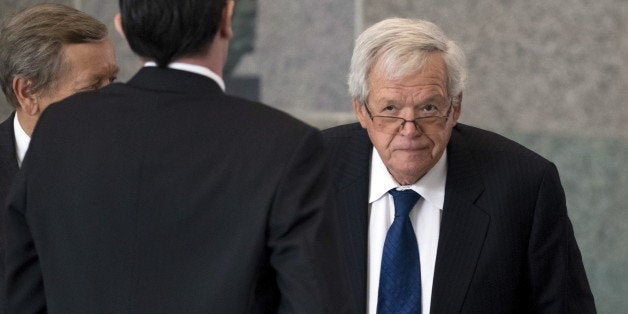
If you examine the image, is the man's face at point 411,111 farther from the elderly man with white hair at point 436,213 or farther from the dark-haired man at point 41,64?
the dark-haired man at point 41,64

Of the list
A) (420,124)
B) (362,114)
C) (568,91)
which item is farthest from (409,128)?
(568,91)

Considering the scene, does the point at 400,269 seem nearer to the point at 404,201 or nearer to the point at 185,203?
the point at 404,201

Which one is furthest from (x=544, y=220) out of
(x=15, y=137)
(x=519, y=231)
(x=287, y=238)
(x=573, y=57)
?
(x=573, y=57)

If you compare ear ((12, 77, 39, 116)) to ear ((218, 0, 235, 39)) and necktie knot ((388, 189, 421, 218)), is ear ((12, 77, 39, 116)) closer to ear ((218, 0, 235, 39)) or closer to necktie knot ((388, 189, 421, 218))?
necktie knot ((388, 189, 421, 218))

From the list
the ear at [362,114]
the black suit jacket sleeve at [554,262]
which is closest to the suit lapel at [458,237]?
the black suit jacket sleeve at [554,262]

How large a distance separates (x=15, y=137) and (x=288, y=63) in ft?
7.18

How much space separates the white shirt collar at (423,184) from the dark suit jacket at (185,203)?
2.82 feet

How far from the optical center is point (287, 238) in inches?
77.0

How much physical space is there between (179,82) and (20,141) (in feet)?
3.62

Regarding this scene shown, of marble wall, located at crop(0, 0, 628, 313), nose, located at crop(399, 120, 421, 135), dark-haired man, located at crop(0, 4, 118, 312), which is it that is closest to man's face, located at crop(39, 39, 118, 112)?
dark-haired man, located at crop(0, 4, 118, 312)

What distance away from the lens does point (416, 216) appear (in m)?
2.86

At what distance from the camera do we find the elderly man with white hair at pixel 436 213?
2.76 meters

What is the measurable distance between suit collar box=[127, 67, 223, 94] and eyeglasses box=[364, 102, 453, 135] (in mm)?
877

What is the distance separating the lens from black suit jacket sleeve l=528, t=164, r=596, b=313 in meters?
2.74
